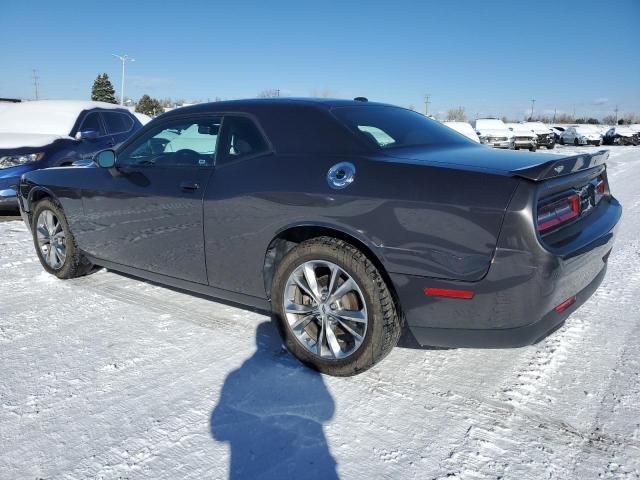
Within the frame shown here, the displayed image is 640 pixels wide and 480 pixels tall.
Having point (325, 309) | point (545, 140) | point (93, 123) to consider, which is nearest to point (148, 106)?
point (545, 140)

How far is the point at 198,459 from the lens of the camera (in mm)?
2105

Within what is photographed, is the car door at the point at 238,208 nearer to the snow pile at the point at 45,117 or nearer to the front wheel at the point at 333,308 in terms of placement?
the front wheel at the point at 333,308

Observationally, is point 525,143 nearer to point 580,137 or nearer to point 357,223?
point 580,137

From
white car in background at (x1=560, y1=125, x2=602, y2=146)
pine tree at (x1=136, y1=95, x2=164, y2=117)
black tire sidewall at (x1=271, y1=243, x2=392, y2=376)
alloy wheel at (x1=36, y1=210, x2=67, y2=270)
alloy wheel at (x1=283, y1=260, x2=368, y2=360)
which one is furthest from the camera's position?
pine tree at (x1=136, y1=95, x2=164, y2=117)

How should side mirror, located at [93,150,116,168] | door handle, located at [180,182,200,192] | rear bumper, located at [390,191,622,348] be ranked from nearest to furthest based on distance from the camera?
rear bumper, located at [390,191,622,348]
door handle, located at [180,182,200,192]
side mirror, located at [93,150,116,168]

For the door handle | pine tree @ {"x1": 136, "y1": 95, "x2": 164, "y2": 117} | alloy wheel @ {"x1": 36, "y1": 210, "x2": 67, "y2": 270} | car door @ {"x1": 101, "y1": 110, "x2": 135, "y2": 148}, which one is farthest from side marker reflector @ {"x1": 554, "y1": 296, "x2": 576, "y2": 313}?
pine tree @ {"x1": 136, "y1": 95, "x2": 164, "y2": 117}

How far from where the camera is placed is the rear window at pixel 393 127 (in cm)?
294

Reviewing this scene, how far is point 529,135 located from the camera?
25.2 m

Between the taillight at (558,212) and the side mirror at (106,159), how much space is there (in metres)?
3.04

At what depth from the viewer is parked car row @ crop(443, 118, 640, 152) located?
70.5ft

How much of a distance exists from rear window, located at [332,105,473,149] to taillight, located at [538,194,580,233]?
91 cm

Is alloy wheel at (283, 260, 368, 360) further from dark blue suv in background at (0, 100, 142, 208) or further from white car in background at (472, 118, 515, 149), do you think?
white car in background at (472, 118, 515, 149)

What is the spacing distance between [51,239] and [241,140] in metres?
2.49

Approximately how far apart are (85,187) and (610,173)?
48.8 feet
